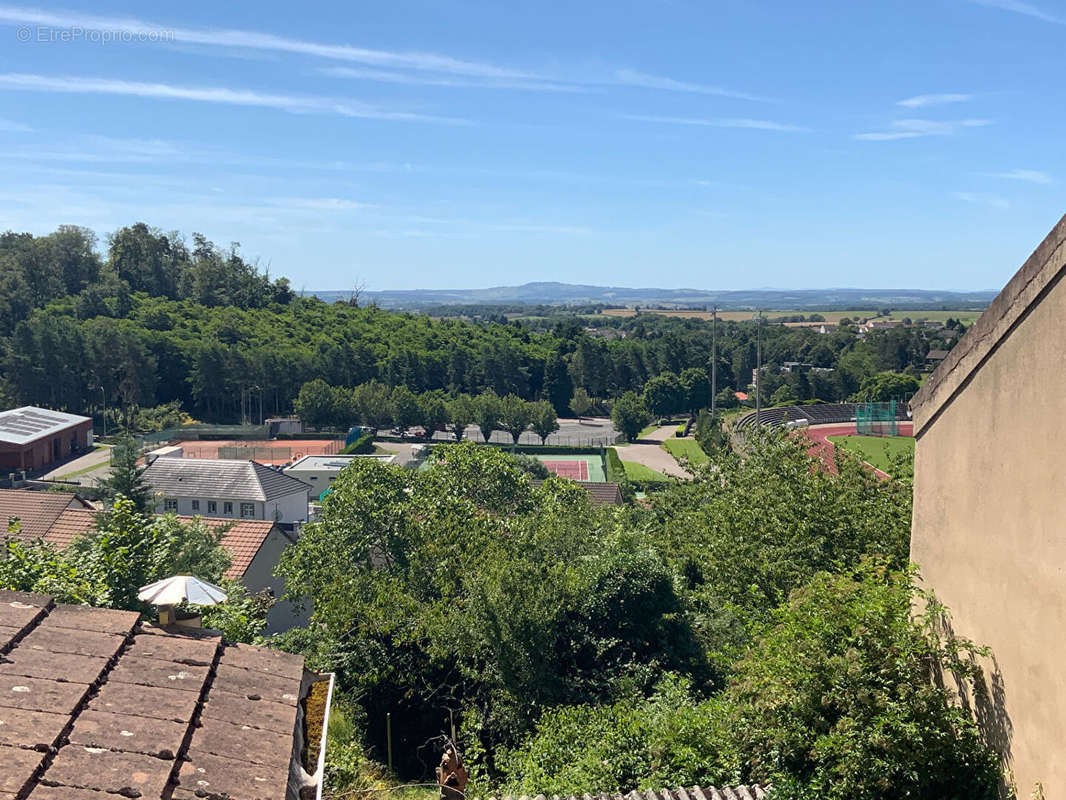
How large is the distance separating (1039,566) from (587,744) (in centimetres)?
549

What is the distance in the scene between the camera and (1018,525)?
6512 millimetres

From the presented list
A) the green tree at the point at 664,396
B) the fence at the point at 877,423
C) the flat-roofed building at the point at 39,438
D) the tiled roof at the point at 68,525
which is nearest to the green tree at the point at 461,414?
the green tree at the point at 664,396

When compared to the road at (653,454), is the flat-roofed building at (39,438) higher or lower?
higher

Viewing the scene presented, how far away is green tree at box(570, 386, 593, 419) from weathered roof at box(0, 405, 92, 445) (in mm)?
48792

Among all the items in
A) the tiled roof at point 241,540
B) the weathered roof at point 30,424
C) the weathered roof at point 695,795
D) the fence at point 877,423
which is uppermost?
the weathered roof at point 695,795

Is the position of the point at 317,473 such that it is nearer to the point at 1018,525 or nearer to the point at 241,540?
the point at 241,540

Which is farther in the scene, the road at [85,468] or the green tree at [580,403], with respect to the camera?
the green tree at [580,403]

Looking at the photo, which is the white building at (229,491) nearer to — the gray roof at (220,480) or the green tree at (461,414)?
the gray roof at (220,480)

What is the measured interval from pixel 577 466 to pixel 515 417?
1312 centimetres

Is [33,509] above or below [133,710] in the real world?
below

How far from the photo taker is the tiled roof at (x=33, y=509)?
2606cm

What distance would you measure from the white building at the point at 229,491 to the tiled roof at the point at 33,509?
9.11 meters

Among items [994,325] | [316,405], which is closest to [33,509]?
[994,325]

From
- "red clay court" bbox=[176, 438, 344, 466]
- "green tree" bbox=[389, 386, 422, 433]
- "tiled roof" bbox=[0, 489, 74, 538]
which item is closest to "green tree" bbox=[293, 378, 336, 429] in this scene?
"red clay court" bbox=[176, 438, 344, 466]
